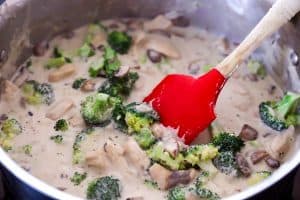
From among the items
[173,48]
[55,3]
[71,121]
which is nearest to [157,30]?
[173,48]

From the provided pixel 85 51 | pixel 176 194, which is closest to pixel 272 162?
pixel 176 194

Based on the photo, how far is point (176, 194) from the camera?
1.38 metres

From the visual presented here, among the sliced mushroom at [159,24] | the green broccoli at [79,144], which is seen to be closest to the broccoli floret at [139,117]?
the green broccoli at [79,144]

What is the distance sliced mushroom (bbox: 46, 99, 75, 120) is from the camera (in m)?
1.59

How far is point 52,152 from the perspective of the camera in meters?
1.50

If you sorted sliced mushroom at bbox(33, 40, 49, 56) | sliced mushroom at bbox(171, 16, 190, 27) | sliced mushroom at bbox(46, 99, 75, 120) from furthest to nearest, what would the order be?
1. sliced mushroom at bbox(171, 16, 190, 27)
2. sliced mushroom at bbox(33, 40, 49, 56)
3. sliced mushroom at bbox(46, 99, 75, 120)

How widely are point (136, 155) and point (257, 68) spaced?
0.55 meters

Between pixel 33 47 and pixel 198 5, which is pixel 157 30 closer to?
pixel 198 5

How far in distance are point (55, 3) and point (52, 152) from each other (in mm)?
512

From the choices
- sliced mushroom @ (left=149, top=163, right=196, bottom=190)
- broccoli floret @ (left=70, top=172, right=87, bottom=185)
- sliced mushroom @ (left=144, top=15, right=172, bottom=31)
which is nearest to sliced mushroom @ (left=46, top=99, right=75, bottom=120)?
broccoli floret @ (left=70, top=172, right=87, bottom=185)

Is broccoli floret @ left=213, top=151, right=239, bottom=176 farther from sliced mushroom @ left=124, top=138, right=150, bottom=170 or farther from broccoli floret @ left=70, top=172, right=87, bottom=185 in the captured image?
broccoli floret @ left=70, top=172, right=87, bottom=185

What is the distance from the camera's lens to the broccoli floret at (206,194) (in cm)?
138

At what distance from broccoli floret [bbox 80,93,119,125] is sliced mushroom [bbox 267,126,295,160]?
410 millimetres

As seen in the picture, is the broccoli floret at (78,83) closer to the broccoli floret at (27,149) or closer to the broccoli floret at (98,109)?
the broccoli floret at (98,109)
